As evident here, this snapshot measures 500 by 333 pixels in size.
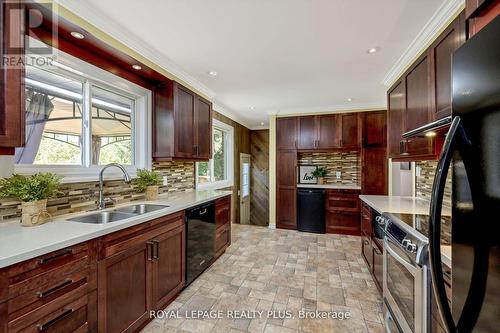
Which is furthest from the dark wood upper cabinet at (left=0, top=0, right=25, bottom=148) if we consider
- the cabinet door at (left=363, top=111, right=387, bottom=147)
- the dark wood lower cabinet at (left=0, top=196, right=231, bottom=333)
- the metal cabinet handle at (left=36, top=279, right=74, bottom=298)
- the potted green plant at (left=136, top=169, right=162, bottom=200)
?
the cabinet door at (left=363, top=111, right=387, bottom=147)

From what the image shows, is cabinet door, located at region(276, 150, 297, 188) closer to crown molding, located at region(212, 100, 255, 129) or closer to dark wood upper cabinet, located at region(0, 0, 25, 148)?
crown molding, located at region(212, 100, 255, 129)

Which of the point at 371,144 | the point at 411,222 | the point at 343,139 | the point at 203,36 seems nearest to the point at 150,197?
the point at 203,36

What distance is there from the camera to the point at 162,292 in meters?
2.03

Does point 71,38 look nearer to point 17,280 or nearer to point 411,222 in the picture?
point 17,280

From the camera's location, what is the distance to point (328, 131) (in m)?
4.56

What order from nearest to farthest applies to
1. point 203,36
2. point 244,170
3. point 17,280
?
point 17,280
point 203,36
point 244,170

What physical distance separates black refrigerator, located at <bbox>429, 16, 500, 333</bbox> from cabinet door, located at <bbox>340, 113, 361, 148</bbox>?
3988mm

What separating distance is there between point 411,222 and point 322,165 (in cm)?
340

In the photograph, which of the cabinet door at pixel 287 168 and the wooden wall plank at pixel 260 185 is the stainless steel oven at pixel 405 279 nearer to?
the cabinet door at pixel 287 168

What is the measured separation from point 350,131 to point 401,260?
3369 mm

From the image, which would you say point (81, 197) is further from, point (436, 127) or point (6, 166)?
point (436, 127)

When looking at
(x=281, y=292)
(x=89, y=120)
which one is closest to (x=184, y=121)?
(x=89, y=120)

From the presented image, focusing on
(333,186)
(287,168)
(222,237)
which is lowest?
(222,237)

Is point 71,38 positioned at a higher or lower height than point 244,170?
higher
